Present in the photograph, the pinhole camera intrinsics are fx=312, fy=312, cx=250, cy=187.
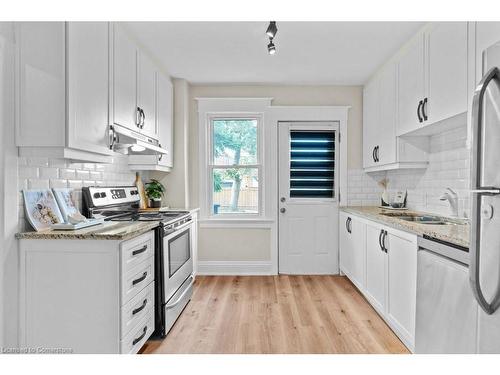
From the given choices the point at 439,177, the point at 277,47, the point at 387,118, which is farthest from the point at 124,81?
the point at 439,177

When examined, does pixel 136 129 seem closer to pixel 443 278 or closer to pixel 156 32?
pixel 156 32

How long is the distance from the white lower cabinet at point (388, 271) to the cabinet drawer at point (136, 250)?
1782 millimetres

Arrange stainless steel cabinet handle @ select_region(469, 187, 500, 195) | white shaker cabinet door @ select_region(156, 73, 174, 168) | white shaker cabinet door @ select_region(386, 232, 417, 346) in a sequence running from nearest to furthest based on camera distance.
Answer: stainless steel cabinet handle @ select_region(469, 187, 500, 195) → white shaker cabinet door @ select_region(386, 232, 417, 346) → white shaker cabinet door @ select_region(156, 73, 174, 168)

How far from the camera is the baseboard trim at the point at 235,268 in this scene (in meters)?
4.00

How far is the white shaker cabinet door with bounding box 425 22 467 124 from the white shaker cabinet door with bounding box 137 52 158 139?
7.76 feet

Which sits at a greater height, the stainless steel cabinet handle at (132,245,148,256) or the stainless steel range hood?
the stainless steel range hood

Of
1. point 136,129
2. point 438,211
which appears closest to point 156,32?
point 136,129

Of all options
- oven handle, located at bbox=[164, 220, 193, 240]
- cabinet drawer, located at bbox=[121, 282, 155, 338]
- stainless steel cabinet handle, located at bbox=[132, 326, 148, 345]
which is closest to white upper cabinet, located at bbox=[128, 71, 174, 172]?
oven handle, located at bbox=[164, 220, 193, 240]

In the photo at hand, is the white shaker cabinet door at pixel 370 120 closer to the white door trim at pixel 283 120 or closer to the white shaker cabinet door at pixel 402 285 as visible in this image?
the white door trim at pixel 283 120

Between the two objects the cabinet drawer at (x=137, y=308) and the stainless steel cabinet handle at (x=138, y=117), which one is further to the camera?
the stainless steel cabinet handle at (x=138, y=117)

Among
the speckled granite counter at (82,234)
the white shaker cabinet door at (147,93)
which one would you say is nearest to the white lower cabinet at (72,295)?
the speckled granite counter at (82,234)

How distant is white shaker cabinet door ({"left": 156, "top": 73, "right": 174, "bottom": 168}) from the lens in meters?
3.29

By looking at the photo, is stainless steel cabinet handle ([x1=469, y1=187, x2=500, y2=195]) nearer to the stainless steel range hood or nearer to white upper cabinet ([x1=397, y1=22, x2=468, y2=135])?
white upper cabinet ([x1=397, y1=22, x2=468, y2=135])

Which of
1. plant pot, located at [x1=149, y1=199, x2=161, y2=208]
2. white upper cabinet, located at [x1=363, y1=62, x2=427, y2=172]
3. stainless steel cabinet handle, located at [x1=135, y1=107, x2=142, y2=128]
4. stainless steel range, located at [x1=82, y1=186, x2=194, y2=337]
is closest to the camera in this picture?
stainless steel range, located at [x1=82, y1=186, x2=194, y2=337]
